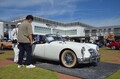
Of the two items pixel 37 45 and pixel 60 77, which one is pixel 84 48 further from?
pixel 37 45

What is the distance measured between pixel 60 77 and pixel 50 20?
235 feet

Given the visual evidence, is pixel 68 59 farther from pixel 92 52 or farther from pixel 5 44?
pixel 5 44

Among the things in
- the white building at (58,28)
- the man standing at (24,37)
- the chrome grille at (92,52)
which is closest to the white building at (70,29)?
the white building at (58,28)

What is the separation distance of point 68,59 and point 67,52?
244mm

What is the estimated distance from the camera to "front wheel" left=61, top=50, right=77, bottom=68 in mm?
5617

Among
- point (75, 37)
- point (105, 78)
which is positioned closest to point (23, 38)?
point (105, 78)

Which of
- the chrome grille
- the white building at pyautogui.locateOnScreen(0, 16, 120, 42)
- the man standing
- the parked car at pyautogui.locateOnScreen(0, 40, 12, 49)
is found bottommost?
the parked car at pyautogui.locateOnScreen(0, 40, 12, 49)

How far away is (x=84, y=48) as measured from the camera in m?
5.57

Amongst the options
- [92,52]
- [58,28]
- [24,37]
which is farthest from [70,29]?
[24,37]

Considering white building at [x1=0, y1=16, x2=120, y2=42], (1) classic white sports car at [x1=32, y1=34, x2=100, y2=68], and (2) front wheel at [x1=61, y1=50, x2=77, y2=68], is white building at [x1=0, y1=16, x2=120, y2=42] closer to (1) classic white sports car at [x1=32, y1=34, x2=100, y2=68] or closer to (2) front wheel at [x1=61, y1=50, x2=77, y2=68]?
(1) classic white sports car at [x1=32, y1=34, x2=100, y2=68]

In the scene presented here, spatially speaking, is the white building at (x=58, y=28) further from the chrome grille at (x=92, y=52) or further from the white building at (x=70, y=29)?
the chrome grille at (x=92, y=52)

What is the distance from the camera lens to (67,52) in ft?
19.0

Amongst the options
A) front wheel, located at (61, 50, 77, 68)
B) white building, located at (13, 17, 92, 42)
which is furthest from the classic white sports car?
white building, located at (13, 17, 92, 42)

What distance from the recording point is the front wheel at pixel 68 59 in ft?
18.4
